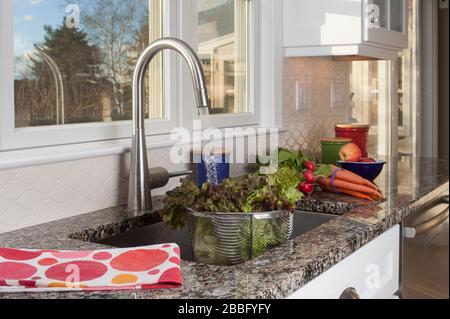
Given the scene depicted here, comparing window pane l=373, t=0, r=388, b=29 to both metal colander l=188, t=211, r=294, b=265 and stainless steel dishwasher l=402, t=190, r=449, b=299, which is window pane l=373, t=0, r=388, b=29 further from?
metal colander l=188, t=211, r=294, b=265

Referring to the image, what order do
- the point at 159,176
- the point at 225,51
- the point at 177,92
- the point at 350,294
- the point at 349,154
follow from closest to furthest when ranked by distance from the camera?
the point at 350,294, the point at 159,176, the point at 177,92, the point at 349,154, the point at 225,51

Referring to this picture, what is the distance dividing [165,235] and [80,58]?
51 cm

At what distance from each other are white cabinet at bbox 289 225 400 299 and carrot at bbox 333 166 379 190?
17 centimetres

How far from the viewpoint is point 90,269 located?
3.16 ft

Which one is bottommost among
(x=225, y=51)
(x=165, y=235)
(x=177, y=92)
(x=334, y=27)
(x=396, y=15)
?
(x=165, y=235)

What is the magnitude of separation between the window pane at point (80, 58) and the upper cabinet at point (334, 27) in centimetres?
73

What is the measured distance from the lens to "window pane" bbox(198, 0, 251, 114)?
80.4 inches

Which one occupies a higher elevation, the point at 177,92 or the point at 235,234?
the point at 177,92

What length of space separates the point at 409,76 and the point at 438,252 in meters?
2.46

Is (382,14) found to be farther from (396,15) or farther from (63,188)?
(63,188)

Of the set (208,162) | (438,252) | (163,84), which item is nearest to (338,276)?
(208,162)

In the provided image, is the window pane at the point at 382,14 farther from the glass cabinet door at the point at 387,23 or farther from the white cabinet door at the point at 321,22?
the white cabinet door at the point at 321,22

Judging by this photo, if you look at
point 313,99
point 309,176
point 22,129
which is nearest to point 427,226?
point 309,176
